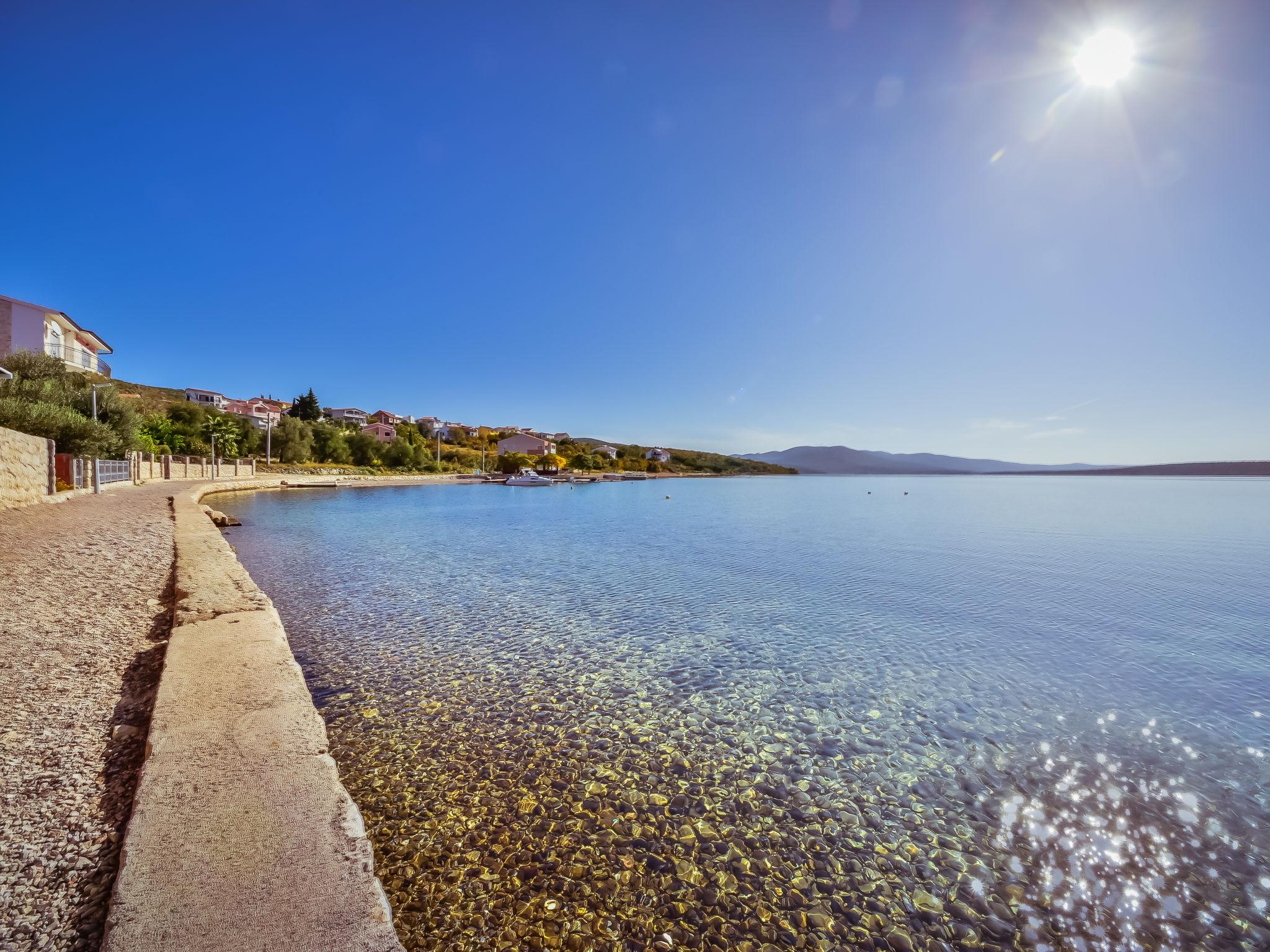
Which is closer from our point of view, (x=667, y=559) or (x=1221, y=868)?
(x=1221, y=868)

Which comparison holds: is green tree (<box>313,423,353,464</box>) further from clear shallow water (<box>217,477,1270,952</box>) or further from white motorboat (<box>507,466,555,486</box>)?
clear shallow water (<box>217,477,1270,952</box>)

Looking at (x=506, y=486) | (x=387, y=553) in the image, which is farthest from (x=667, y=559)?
(x=506, y=486)

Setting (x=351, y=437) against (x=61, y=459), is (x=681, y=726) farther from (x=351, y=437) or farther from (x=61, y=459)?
(x=351, y=437)

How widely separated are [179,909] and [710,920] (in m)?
2.02

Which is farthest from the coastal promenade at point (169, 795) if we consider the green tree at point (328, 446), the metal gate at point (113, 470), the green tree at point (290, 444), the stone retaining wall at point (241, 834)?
the green tree at point (328, 446)

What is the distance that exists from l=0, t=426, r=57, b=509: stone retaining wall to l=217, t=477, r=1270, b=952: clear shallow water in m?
8.45

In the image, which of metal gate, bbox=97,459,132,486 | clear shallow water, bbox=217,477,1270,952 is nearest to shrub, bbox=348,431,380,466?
metal gate, bbox=97,459,132,486

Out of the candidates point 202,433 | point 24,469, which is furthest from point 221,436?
point 24,469

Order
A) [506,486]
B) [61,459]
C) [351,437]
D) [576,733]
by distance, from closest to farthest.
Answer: [576,733] < [61,459] < [506,486] < [351,437]

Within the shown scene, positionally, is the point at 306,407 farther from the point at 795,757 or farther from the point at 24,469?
the point at 795,757

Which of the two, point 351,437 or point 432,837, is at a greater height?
point 351,437

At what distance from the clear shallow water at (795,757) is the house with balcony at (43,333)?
3608 centimetres

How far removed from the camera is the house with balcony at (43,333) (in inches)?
1197

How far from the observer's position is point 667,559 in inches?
512
